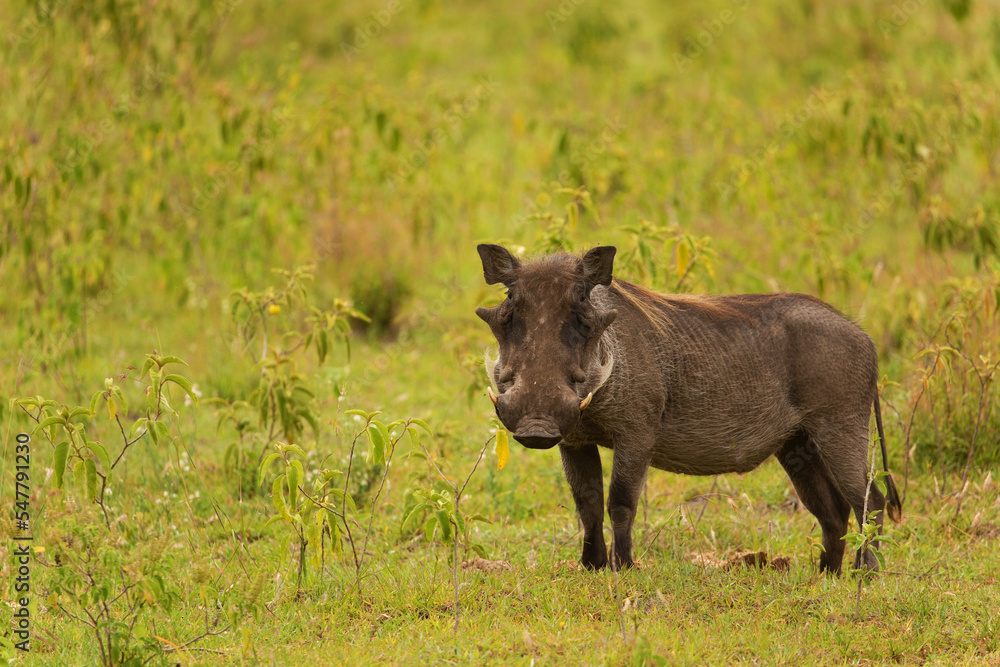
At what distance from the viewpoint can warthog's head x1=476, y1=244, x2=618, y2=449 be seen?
3236mm

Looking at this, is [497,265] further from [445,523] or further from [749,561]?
[749,561]

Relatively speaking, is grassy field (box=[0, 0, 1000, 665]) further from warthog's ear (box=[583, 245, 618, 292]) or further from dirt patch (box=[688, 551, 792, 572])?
warthog's ear (box=[583, 245, 618, 292])

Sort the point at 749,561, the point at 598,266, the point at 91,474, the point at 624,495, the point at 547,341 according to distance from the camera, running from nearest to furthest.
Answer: the point at 91,474 → the point at 547,341 → the point at 598,266 → the point at 624,495 → the point at 749,561

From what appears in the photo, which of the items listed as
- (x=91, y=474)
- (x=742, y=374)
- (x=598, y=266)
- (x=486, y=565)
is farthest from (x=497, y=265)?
(x=91, y=474)

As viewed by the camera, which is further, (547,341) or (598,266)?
(598,266)

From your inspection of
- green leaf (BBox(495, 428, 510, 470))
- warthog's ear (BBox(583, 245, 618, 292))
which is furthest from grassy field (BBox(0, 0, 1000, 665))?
warthog's ear (BBox(583, 245, 618, 292))

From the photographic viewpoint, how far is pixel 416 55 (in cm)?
1356

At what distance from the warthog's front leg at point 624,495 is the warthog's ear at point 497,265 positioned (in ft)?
2.46

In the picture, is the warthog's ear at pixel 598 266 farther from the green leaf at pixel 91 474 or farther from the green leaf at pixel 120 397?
the green leaf at pixel 91 474

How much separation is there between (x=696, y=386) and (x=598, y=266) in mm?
727

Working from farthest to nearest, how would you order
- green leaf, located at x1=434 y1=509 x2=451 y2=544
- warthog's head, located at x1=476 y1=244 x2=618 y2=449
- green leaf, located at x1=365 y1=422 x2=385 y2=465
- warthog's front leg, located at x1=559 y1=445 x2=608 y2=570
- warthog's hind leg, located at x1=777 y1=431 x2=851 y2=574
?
1. warthog's hind leg, located at x1=777 y1=431 x2=851 y2=574
2. warthog's front leg, located at x1=559 y1=445 x2=608 y2=570
3. green leaf, located at x1=434 y1=509 x2=451 y2=544
4. green leaf, located at x1=365 y1=422 x2=385 y2=465
5. warthog's head, located at x1=476 y1=244 x2=618 y2=449

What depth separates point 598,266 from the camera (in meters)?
3.58

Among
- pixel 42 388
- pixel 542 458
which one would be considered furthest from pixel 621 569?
pixel 42 388

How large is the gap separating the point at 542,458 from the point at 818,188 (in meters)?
3.43
